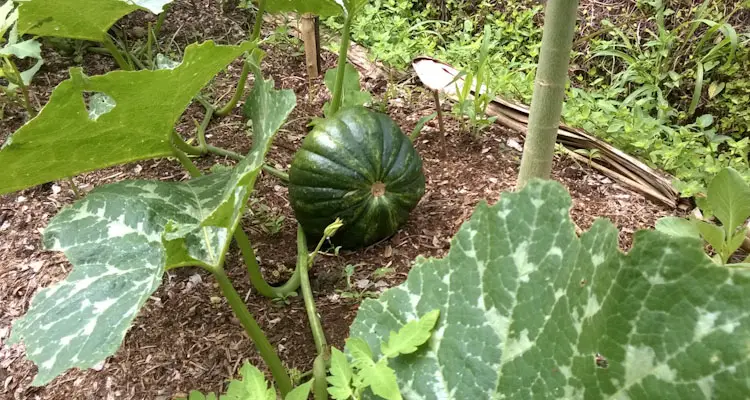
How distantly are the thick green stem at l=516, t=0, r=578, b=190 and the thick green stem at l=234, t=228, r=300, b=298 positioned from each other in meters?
0.65

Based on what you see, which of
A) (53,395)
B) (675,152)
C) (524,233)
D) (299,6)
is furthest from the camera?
(675,152)

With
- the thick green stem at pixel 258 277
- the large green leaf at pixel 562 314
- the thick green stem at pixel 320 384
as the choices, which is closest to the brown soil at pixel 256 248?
the thick green stem at pixel 258 277

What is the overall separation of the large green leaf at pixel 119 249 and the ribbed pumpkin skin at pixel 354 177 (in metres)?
0.32

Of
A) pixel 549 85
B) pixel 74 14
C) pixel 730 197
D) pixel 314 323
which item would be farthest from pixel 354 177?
pixel 730 197

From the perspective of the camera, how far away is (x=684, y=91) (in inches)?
110

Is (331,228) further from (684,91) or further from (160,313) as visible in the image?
(684,91)

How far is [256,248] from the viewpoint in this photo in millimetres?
1743

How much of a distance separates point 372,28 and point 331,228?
1.89 metres

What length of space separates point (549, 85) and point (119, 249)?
35.5 inches

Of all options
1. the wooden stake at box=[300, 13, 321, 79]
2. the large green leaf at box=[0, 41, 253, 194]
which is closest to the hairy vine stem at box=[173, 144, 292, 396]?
the large green leaf at box=[0, 41, 253, 194]

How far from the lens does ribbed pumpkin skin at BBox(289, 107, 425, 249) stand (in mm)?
1657

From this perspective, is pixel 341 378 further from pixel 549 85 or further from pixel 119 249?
pixel 549 85

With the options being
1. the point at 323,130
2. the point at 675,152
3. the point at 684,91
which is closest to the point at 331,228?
the point at 323,130

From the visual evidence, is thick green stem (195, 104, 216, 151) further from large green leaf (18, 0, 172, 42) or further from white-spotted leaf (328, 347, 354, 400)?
white-spotted leaf (328, 347, 354, 400)
